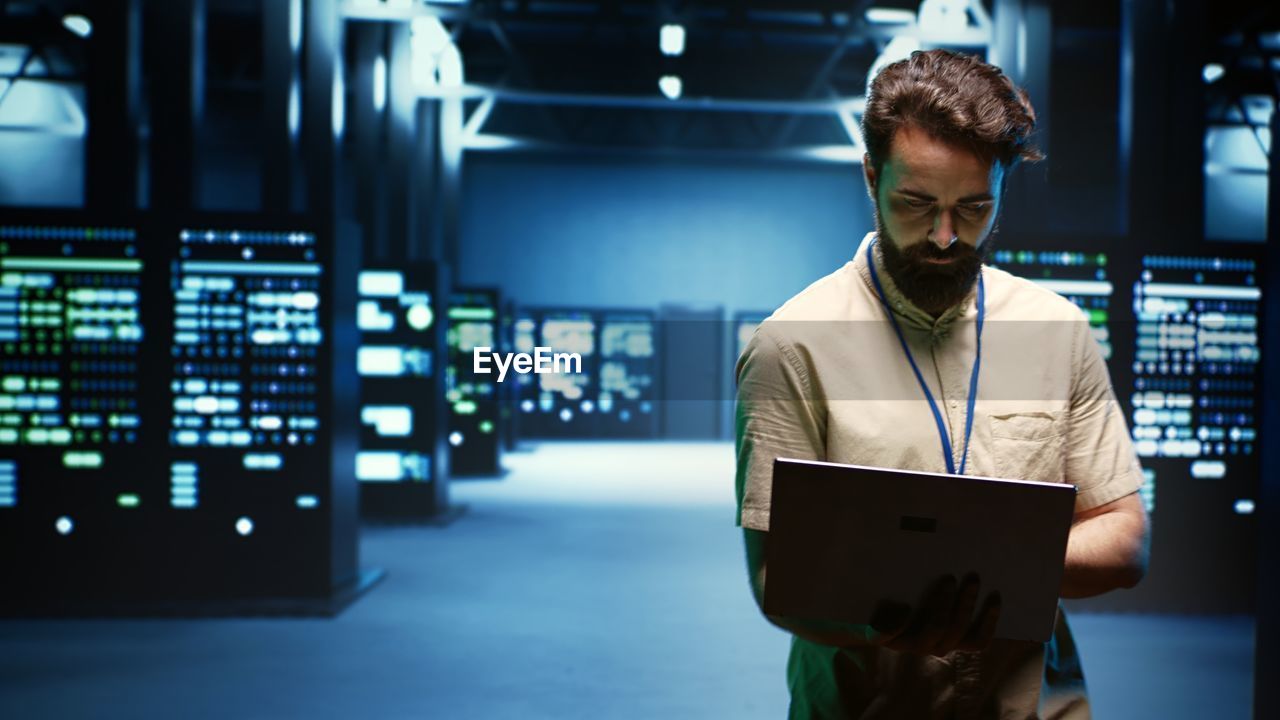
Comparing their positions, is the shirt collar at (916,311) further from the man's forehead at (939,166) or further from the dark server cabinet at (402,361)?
the dark server cabinet at (402,361)

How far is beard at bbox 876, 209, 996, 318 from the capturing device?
1.35m

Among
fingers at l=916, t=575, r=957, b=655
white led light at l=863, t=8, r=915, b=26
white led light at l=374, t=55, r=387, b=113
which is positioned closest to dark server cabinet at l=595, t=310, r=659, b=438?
white led light at l=863, t=8, r=915, b=26

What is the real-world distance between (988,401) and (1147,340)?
4.83 meters

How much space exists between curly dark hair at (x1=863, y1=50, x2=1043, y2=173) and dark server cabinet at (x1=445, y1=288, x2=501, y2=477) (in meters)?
9.72

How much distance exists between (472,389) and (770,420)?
10339mm

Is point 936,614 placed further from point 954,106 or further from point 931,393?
point 954,106

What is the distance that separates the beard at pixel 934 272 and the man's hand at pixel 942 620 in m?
0.38

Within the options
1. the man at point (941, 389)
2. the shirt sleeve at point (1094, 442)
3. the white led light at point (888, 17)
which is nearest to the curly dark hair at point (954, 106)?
the man at point (941, 389)

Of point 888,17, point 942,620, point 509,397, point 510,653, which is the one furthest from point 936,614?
point 509,397

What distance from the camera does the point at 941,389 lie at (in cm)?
140

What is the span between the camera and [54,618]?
5.41 meters

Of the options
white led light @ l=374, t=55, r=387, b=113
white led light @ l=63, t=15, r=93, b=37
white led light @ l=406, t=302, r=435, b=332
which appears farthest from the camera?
white led light @ l=63, t=15, r=93, b=37

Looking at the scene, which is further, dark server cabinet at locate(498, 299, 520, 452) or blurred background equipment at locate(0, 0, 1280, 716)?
dark server cabinet at locate(498, 299, 520, 452)

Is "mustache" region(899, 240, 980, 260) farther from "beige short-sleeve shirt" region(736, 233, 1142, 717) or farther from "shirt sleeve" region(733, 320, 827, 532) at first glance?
"shirt sleeve" region(733, 320, 827, 532)
